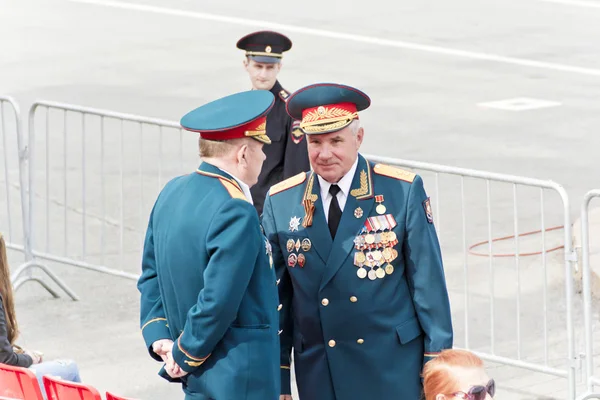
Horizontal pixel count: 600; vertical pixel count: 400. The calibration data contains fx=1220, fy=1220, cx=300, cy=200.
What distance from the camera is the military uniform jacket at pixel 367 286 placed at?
4832mm

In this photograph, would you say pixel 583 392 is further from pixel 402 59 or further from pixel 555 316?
pixel 402 59

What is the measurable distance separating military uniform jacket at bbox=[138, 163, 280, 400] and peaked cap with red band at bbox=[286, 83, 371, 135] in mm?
570

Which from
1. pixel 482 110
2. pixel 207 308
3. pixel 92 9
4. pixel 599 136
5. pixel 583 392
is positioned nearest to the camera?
pixel 207 308

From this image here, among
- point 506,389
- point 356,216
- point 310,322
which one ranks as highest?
point 356,216

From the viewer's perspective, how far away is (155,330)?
4711mm

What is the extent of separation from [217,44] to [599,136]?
7759 mm

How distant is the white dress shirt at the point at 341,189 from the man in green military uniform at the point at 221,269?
18.8 inches

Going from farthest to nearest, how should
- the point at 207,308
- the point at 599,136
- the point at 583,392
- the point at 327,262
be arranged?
the point at 599,136
the point at 583,392
the point at 327,262
the point at 207,308

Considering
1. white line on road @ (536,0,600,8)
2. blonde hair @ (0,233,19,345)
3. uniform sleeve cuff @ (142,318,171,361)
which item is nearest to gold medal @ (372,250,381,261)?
uniform sleeve cuff @ (142,318,171,361)

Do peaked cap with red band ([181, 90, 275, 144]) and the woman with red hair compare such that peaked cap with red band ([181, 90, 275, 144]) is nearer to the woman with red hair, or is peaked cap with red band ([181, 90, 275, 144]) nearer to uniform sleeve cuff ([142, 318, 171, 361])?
uniform sleeve cuff ([142, 318, 171, 361])

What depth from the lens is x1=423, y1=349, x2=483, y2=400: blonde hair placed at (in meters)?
4.12

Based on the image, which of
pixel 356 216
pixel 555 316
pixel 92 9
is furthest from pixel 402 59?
pixel 356 216

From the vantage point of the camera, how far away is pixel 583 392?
6.75 meters

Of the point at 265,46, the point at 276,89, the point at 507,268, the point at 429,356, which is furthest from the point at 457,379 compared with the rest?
the point at 507,268
